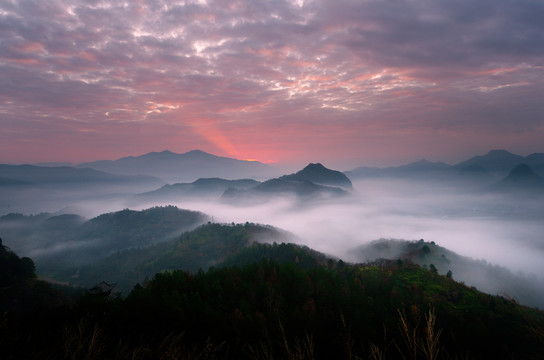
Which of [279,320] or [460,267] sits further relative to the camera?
[460,267]

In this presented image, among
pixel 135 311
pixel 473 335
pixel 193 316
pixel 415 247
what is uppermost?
pixel 135 311

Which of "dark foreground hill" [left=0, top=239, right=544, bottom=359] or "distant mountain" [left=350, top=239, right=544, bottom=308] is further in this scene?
"distant mountain" [left=350, top=239, right=544, bottom=308]

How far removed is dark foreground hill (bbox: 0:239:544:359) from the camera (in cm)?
1039

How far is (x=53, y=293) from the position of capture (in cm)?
9956

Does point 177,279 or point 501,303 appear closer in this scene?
point 177,279

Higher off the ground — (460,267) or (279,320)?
(279,320)

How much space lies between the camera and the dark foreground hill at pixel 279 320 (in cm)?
1039

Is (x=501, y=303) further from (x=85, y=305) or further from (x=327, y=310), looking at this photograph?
(x=85, y=305)

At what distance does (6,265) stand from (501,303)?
17193 cm

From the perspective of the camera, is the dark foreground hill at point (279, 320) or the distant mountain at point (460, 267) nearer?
the dark foreground hill at point (279, 320)

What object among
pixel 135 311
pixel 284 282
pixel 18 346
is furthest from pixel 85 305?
pixel 284 282

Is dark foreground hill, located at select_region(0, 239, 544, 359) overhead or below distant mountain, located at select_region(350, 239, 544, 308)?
overhead

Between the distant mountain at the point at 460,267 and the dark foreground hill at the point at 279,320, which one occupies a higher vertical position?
the dark foreground hill at the point at 279,320

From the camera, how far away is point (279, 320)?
8.06 metres
